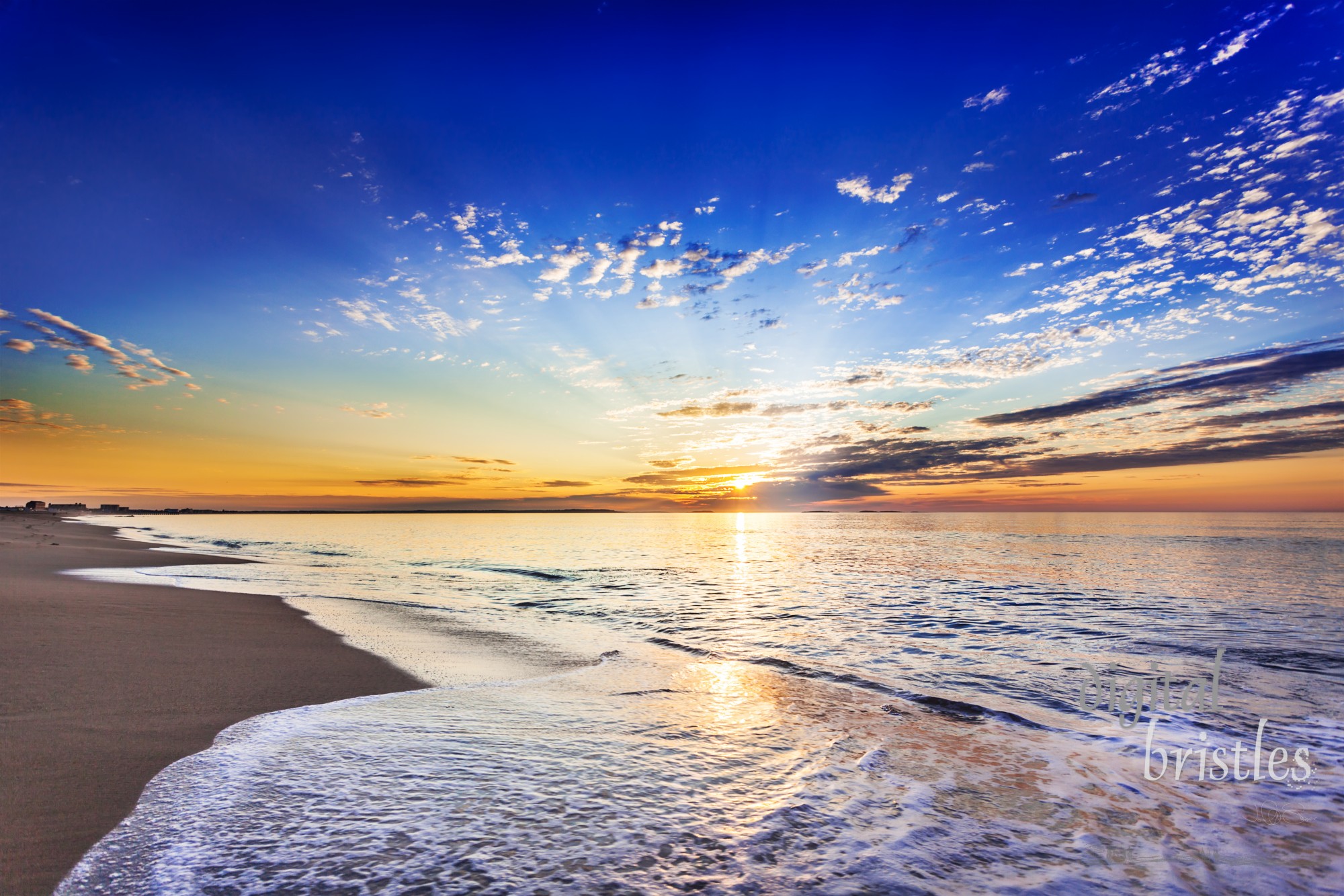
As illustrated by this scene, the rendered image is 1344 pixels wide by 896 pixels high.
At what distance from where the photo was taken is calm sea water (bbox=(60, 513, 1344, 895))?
4152 millimetres

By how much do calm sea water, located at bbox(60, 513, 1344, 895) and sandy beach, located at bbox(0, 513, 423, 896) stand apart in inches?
13.8

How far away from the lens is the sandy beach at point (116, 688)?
432 cm

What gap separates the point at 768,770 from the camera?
6.08m

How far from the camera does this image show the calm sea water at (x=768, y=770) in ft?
13.6

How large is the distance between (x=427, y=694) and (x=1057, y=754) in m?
8.37

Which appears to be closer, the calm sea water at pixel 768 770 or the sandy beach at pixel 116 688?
the calm sea water at pixel 768 770

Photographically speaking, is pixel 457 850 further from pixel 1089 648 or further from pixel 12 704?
pixel 1089 648

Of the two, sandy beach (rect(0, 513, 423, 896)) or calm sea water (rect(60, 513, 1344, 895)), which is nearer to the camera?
calm sea water (rect(60, 513, 1344, 895))

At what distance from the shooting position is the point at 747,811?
5.11 metres

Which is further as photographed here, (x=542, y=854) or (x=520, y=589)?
(x=520, y=589)

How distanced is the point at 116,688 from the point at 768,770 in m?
8.29

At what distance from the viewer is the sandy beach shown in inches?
170

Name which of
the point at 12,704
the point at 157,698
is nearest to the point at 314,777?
the point at 157,698

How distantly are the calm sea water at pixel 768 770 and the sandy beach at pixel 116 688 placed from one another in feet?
1.15
